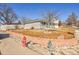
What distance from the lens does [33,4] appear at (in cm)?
432

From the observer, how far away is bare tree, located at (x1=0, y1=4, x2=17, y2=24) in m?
4.32

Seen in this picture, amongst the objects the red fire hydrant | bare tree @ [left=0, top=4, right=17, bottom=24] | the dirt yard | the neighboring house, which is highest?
bare tree @ [left=0, top=4, right=17, bottom=24]

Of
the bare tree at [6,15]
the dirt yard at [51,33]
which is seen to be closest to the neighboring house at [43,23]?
the dirt yard at [51,33]

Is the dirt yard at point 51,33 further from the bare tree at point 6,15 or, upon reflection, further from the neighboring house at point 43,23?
the bare tree at point 6,15

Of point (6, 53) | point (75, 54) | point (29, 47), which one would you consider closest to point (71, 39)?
point (75, 54)

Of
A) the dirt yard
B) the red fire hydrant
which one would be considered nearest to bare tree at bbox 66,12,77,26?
the dirt yard

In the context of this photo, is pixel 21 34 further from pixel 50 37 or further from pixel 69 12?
pixel 69 12

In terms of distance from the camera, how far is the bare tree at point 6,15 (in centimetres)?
432

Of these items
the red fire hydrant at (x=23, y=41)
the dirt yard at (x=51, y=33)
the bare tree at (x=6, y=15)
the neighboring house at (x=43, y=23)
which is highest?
the bare tree at (x=6, y=15)

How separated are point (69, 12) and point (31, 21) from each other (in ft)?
1.45

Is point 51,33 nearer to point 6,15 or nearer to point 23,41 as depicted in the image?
Answer: point 23,41

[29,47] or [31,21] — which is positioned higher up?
[31,21]

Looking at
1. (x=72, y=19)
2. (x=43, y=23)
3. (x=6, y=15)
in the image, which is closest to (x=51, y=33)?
(x=43, y=23)

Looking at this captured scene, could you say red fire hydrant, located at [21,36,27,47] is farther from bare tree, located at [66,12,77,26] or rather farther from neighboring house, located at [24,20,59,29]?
bare tree, located at [66,12,77,26]
